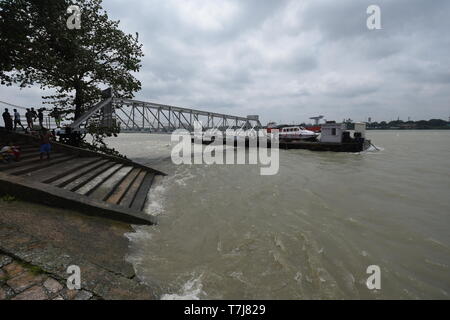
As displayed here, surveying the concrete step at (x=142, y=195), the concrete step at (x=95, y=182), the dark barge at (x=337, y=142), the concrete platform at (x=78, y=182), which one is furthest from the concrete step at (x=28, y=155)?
the dark barge at (x=337, y=142)

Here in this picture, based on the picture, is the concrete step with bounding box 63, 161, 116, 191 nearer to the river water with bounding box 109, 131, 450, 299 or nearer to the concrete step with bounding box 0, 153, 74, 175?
the concrete step with bounding box 0, 153, 74, 175

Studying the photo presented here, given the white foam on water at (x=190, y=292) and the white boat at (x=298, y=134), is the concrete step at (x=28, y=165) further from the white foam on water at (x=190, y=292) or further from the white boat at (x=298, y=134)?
the white boat at (x=298, y=134)

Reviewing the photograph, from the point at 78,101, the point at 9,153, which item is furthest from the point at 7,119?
the point at 9,153

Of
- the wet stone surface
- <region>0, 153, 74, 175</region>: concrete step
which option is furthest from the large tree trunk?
the wet stone surface

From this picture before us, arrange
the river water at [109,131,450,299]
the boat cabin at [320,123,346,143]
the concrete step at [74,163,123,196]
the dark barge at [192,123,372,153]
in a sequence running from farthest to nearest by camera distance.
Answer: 1. the boat cabin at [320,123,346,143]
2. the dark barge at [192,123,372,153]
3. the concrete step at [74,163,123,196]
4. the river water at [109,131,450,299]

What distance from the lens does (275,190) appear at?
38.5ft

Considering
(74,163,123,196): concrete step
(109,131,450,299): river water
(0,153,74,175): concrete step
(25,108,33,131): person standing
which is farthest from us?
(25,108,33,131): person standing

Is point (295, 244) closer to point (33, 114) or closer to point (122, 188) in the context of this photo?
point (122, 188)

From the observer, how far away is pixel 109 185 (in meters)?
9.44

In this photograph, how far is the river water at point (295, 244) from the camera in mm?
4418

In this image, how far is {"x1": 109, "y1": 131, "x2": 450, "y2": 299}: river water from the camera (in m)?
4.42

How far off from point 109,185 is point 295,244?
783 cm

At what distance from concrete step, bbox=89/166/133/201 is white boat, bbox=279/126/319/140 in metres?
36.8
